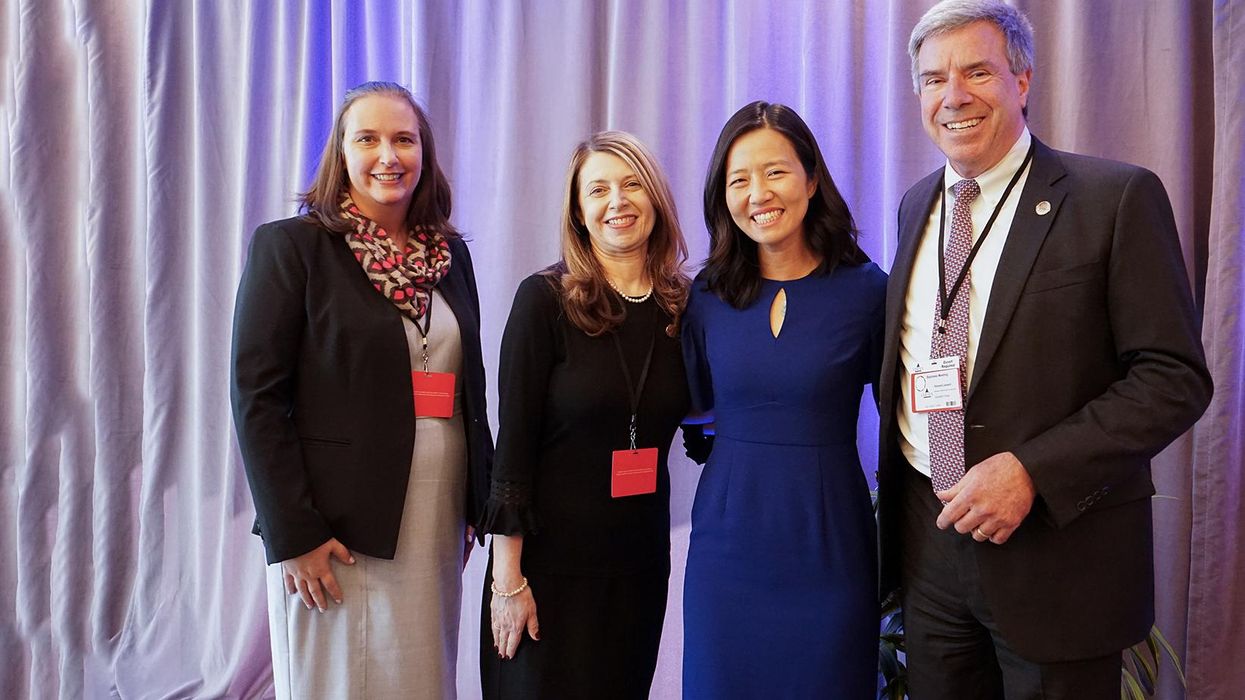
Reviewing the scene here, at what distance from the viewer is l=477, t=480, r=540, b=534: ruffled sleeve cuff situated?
177cm

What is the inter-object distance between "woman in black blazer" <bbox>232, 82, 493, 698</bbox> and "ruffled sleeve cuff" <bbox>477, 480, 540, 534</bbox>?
0.67ft

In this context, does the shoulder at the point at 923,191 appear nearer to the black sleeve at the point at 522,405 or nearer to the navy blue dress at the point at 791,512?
the navy blue dress at the point at 791,512

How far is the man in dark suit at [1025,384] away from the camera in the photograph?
1.41 m

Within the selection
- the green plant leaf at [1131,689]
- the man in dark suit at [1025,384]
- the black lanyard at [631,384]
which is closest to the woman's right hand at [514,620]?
the black lanyard at [631,384]

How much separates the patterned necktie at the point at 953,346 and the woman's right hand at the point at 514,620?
84 centimetres

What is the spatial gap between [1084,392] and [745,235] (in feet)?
2.50

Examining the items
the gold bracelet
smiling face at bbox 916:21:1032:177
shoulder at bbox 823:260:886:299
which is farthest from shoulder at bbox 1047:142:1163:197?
the gold bracelet

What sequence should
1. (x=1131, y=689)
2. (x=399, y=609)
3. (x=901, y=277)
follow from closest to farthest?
(x=901, y=277) < (x=399, y=609) < (x=1131, y=689)

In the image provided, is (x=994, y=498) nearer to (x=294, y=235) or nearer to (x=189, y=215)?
(x=294, y=235)

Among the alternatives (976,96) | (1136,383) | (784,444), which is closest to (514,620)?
(784,444)

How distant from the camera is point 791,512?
5.68 ft

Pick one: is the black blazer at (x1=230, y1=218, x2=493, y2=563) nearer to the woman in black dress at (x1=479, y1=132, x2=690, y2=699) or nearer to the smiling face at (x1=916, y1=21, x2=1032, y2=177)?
the woman in black dress at (x1=479, y1=132, x2=690, y2=699)

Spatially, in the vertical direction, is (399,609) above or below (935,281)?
below

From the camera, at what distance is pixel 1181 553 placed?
230 centimetres
